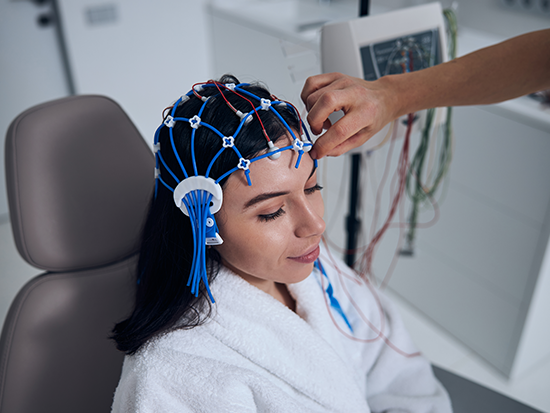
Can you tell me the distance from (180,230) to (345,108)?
1.29 ft

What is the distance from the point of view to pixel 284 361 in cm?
94

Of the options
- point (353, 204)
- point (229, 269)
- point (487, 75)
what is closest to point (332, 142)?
point (229, 269)

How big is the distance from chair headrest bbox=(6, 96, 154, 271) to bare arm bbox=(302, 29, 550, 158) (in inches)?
18.6

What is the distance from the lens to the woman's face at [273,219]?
2.65 ft

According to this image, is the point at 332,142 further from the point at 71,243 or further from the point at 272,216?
the point at 71,243

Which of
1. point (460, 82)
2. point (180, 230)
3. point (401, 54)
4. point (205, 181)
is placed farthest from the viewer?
point (401, 54)

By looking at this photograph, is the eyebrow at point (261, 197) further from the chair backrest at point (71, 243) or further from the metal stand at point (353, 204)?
the metal stand at point (353, 204)

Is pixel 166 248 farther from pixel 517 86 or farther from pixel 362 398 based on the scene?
pixel 517 86

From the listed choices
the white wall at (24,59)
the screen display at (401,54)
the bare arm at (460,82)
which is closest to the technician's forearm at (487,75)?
the bare arm at (460,82)

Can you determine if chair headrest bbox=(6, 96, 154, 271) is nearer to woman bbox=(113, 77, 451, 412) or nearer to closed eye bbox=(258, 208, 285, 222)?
woman bbox=(113, 77, 451, 412)

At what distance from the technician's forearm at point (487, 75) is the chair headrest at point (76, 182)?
2.12 ft

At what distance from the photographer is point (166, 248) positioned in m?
0.90

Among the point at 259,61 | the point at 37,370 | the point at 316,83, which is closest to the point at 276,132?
the point at 316,83

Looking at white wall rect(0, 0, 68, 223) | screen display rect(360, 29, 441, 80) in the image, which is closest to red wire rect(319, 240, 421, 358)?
screen display rect(360, 29, 441, 80)
